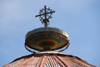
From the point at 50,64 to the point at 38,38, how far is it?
7070 mm

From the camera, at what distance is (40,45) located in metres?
21.0

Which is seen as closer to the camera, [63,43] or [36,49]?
[63,43]

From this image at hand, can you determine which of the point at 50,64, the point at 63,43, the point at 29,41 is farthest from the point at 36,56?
the point at 63,43

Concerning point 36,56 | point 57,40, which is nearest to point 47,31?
point 57,40

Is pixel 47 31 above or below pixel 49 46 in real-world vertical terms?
above

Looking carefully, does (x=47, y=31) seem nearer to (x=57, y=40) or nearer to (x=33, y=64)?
(x=57, y=40)

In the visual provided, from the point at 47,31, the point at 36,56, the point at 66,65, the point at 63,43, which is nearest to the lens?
the point at 66,65

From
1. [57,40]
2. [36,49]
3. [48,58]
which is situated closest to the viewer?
[48,58]

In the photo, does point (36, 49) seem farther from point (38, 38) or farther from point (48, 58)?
point (48, 58)

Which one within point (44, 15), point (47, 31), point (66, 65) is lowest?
point (66, 65)

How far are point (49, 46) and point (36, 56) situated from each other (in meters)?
4.47

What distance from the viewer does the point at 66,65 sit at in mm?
12758

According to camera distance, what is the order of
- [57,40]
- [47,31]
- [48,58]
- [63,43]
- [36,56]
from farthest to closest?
[63,43] → [57,40] → [47,31] → [36,56] → [48,58]

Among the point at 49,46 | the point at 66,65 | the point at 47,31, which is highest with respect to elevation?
the point at 47,31
